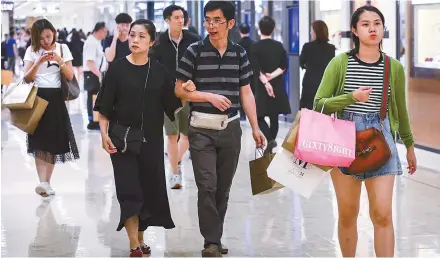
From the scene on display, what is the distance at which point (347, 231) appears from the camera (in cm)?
523

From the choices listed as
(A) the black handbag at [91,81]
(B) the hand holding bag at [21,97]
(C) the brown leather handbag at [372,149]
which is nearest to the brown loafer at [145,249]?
(C) the brown leather handbag at [372,149]

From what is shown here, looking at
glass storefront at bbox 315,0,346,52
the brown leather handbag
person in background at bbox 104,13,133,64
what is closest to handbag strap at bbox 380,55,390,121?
the brown leather handbag

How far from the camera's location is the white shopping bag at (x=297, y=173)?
516cm

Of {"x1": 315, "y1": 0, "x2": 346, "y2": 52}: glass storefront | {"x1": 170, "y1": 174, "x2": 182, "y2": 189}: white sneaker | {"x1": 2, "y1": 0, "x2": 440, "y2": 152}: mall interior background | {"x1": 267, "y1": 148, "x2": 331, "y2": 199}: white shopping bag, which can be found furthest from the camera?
{"x1": 315, "y1": 0, "x2": 346, "y2": 52}: glass storefront

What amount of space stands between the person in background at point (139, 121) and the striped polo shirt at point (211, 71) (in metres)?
0.19

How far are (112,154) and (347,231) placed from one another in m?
1.78

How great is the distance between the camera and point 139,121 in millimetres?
6184

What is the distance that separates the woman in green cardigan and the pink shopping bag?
88 millimetres

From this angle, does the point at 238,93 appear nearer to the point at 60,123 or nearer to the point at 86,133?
the point at 60,123

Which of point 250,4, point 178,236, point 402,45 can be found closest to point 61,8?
point 250,4

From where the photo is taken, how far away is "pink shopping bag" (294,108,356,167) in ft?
16.1

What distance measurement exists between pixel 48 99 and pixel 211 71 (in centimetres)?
288

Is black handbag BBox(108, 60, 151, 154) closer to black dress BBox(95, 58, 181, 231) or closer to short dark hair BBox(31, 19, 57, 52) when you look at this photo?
black dress BBox(95, 58, 181, 231)

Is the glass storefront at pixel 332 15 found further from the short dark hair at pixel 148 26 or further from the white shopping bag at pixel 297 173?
the white shopping bag at pixel 297 173
